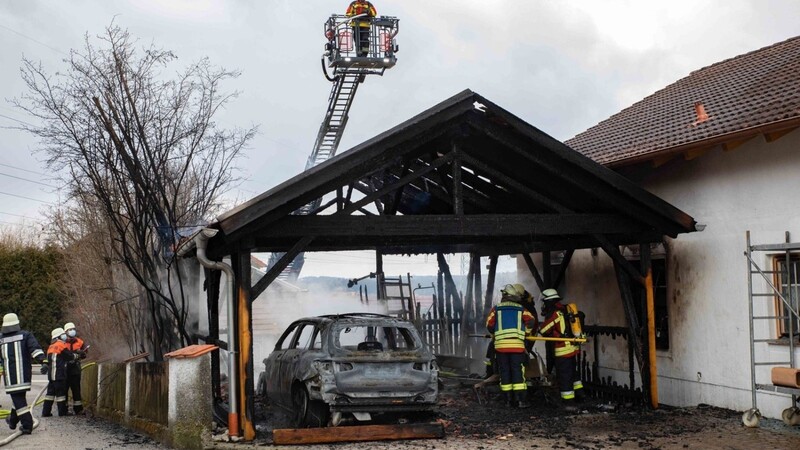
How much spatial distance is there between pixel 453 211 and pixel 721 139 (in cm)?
371

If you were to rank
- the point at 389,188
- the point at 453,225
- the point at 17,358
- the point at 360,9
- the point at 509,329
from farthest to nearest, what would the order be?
1. the point at 360,9
2. the point at 509,329
3. the point at 17,358
4. the point at 453,225
5. the point at 389,188

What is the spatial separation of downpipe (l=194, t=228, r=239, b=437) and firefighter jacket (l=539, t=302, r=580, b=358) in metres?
4.90

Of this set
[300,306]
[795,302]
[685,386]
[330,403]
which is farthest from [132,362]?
[300,306]

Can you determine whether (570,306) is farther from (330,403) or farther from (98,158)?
(98,158)

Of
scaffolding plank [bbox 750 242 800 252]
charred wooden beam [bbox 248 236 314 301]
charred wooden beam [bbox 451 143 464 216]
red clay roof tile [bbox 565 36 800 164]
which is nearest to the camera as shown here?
scaffolding plank [bbox 750 242 800 252]

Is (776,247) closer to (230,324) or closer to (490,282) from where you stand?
(230,324)

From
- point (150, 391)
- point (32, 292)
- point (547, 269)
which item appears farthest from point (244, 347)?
point (32, 292)

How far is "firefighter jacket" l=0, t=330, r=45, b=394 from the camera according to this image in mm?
12117

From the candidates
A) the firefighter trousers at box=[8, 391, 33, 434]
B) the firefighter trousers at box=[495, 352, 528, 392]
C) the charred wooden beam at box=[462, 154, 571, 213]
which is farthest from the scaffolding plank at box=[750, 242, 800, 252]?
the firefighter trousers at box=[8, 391, 33, 434]

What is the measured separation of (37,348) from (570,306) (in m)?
8.22

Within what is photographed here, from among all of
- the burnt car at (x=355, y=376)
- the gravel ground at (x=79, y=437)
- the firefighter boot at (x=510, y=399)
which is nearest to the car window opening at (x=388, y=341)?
the burnt car at (x=355, y=376)

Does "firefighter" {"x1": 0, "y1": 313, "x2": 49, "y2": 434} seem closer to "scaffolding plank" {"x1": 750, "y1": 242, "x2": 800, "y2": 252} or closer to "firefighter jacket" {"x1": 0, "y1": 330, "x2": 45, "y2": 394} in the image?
"firefighter jacket" {"x1": 0, "y1": 330, "x2": 45, "y2": 394}

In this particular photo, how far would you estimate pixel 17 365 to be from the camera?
12.3 m

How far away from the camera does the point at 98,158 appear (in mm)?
14430
